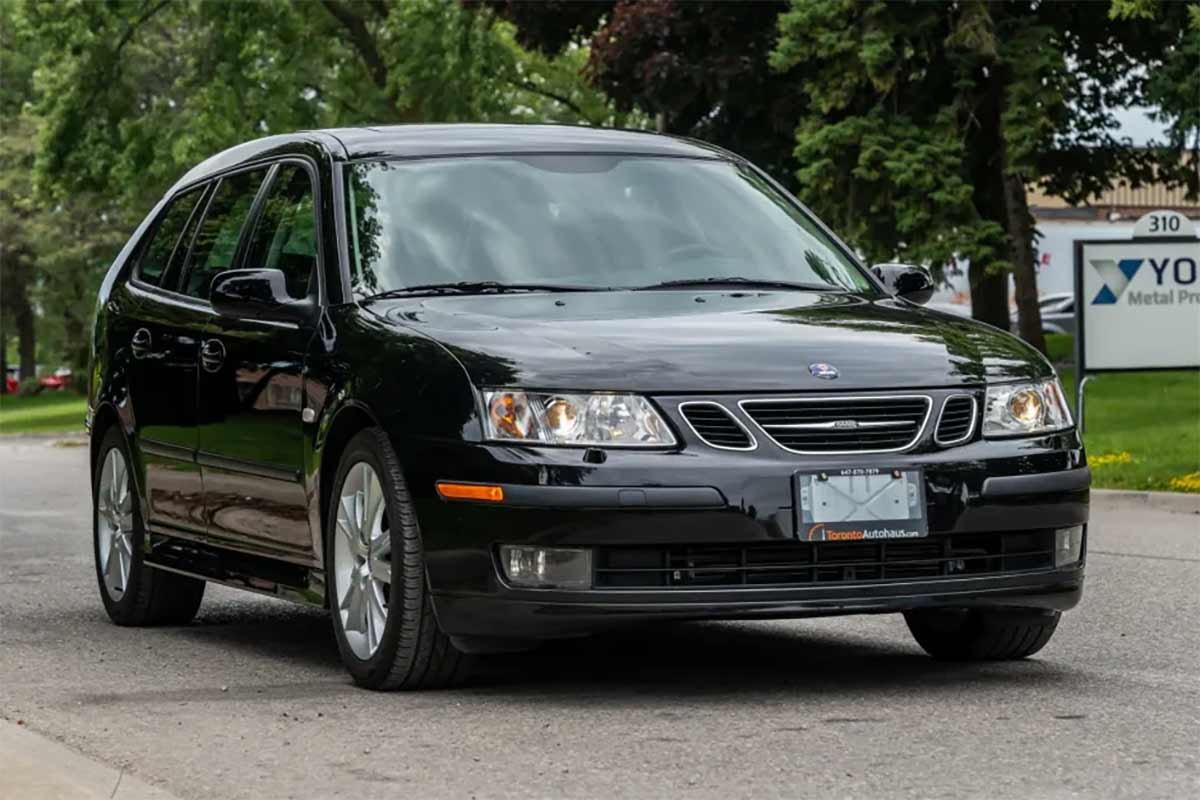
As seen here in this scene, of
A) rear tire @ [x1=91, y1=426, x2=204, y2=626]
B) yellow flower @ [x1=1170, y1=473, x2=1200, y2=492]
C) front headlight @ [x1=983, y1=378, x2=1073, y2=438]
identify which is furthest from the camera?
yellow flower @ [x1=1170, y1=473, x2=1200, y2=492]

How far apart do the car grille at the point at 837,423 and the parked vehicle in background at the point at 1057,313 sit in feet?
188

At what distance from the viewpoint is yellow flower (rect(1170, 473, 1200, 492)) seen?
18.5 m

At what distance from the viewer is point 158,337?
9867 millimetres

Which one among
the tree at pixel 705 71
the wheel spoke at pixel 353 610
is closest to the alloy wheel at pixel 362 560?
the wheel spoke at pixel 353 610

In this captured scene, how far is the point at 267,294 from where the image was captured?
8.55m

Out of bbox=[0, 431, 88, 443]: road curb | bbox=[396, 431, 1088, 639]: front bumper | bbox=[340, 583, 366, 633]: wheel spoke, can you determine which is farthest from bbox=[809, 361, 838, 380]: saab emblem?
bbox=[0, 431, 88, 443]: road curb

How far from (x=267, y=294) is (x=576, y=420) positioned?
1680 millimetres

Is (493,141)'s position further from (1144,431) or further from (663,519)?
(1144,431)

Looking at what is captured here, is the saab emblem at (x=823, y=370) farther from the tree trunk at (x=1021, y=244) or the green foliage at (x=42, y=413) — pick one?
the green foliage at (x=42, y=413)

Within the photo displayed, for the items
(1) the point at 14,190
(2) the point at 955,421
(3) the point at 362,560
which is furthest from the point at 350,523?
(1) the point at 14,190

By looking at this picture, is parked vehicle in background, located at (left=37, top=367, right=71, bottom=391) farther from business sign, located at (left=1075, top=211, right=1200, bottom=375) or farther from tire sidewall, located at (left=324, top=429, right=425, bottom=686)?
tire sidewall, located at (left=324, top=429, right=425, bottom=686)

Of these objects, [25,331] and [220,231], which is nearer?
[220,231]

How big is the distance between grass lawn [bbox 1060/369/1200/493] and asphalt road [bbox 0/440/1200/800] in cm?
893

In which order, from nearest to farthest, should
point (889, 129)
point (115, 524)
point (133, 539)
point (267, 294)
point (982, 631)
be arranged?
point (982, 631), point (267, 294), point (133, 539), point (115, 524), point (889, 129)
